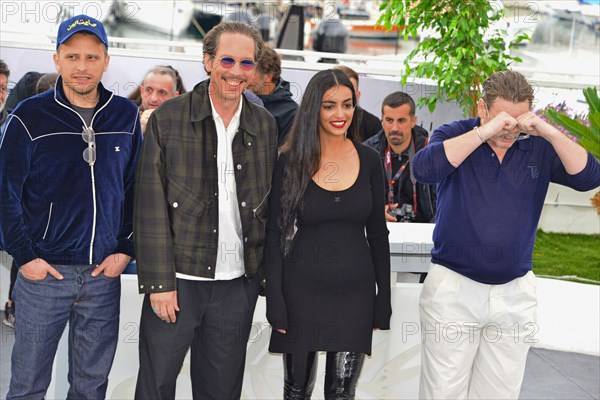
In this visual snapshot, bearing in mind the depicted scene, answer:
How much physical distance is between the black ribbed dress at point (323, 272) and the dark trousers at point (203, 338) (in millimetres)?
132

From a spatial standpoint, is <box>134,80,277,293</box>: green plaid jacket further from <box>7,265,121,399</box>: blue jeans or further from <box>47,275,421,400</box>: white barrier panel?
<box>47,275,421,400</box>: white barrier panel

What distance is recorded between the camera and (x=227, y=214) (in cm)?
320

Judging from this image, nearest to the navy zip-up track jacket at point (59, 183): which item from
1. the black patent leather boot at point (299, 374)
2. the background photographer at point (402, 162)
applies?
the black patent leather boot at point (299, 374)

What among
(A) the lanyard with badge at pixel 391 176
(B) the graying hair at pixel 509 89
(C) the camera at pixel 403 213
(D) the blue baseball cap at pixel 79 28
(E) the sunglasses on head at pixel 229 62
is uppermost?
(D) the blue baseball cap at pixel 79 28

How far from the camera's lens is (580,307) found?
258 inches

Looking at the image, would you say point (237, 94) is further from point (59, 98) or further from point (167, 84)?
point (167, 84)

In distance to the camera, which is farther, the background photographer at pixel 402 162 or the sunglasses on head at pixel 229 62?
the background photographer at pixel 402 162

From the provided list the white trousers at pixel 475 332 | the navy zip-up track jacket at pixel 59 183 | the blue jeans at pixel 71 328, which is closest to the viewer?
the navy zip-up track jacket at pixel 59 183

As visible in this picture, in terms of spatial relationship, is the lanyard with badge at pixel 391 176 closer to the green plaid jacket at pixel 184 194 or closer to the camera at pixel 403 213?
the camera at pixel 403 213

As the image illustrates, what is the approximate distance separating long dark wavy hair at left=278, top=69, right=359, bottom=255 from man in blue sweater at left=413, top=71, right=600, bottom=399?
0.46 metres

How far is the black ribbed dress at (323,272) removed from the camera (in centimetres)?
323

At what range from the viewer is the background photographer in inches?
196

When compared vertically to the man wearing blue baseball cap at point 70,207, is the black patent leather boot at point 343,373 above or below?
below

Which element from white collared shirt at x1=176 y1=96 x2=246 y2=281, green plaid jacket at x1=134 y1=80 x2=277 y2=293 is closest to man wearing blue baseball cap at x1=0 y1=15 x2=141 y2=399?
green plaid jacket at x1=134 y1=80 x2=277 y2=293
